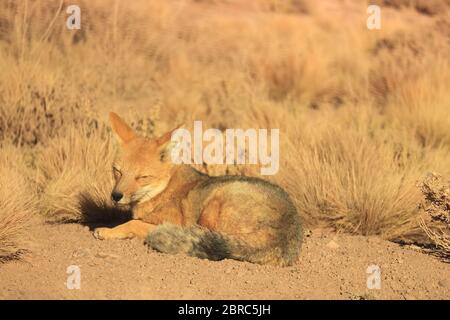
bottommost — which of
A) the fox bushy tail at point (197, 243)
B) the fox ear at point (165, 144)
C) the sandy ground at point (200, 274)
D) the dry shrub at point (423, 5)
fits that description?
the sandy ground at point (200, 274)

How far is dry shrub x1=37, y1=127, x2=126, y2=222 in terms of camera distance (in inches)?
265

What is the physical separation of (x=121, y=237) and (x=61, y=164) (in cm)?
187

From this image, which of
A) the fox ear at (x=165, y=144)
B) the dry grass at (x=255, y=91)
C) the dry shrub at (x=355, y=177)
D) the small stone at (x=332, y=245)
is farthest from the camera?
the dry grass at (x=255, y=91)

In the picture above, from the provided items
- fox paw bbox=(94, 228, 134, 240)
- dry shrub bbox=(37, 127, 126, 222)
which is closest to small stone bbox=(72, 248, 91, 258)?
fox paw bbox=(94, 228, 134, 240)

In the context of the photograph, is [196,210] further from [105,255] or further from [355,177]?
[355,177]

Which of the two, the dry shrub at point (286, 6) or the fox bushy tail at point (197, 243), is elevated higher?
the dry shrub at point (286, 6)

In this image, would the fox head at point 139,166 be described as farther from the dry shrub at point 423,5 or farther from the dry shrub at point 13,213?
the dry shrub at point 423,5

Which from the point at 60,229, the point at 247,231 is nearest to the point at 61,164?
the point at 60,229

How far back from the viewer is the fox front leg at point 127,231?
5859 millimetres

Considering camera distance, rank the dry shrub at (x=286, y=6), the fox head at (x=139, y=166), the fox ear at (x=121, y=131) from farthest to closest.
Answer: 1. the dry shrub at (x=286, y=6)
2. the fox ear at (x=121, y=131)
3. the fox head at (x=139, y=166)

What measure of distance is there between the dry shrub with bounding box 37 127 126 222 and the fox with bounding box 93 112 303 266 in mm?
714

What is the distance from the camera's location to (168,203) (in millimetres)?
5953

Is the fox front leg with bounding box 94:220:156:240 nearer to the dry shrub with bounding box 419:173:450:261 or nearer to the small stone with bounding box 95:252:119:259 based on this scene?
the small stone with bounding box 95:252:119:259

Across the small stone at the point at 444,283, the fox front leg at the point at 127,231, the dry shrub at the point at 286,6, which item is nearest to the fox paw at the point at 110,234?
the fox front leg at the point at 127,231
